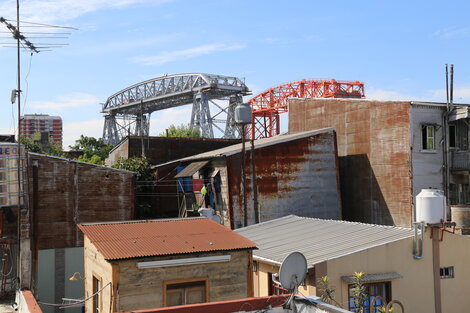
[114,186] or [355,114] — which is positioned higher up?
[355,114]

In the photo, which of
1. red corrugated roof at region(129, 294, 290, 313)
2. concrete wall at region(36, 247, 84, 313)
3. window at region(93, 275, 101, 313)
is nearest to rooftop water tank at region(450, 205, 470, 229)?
red corrugated roof at region(129, 294, 290, 313)

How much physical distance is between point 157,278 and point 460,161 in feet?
65.6

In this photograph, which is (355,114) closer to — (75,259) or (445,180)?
(445,180)

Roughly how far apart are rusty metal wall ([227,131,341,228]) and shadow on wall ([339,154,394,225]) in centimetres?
166

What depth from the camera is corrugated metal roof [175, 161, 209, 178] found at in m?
26.8

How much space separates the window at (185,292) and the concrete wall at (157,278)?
0.41 feet

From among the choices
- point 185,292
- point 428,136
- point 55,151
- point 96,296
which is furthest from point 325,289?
point 55,151

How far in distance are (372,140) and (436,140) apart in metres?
3.43

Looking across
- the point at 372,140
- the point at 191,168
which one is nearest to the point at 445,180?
the point at 372,140

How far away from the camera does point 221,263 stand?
42.2ft

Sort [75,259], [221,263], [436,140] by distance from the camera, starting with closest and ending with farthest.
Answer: [221,263] → [75,259] → [436,140]

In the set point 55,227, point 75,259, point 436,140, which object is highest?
point 436,140

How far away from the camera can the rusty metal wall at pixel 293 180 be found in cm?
2628

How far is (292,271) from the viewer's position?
31.4 feet
